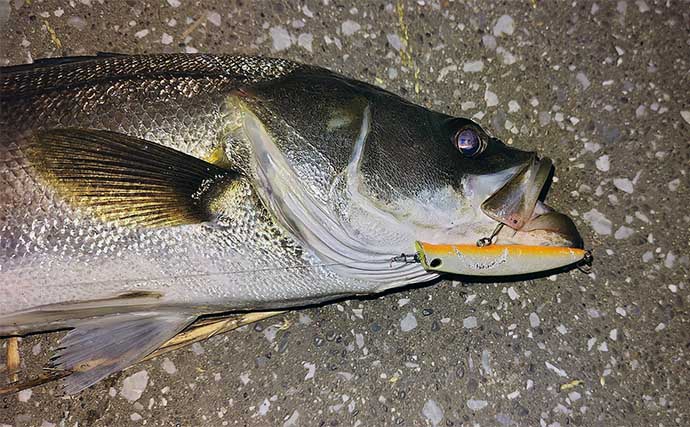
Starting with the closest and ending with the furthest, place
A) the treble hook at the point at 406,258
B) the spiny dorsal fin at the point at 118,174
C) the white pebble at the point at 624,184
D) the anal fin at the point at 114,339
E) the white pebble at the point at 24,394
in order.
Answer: the spiny dorsal fin at the point at 118,174
the treble hook at the point at 406,258
the anal fin at the point at 114,339
the white pebble at the point at 24,394
the white pebble at the point at 624,184

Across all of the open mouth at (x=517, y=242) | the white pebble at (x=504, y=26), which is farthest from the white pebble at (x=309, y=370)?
the white pebble at (x=504, y=26)

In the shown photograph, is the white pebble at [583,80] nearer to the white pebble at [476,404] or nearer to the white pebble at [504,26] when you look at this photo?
the white pebble at [504,26]

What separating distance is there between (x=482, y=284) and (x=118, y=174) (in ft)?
4.31

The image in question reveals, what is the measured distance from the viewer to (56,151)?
1.53 metres

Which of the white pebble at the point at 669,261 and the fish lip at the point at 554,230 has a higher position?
the fish lip at the point at 554,230

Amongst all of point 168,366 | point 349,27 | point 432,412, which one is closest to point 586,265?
point 432,412

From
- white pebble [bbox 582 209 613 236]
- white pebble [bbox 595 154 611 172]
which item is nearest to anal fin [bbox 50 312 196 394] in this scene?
white pebble [bbox 582 209 613 236]

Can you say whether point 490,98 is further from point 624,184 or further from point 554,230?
point 554,230

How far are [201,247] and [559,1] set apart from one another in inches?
67.8

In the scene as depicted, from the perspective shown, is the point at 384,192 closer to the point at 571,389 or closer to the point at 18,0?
the point at 571,389

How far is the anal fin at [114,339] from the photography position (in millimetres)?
A: 1775

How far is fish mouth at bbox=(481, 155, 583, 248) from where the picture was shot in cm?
160

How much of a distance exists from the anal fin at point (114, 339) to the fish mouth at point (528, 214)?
3.25 feet

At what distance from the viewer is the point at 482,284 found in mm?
2133
